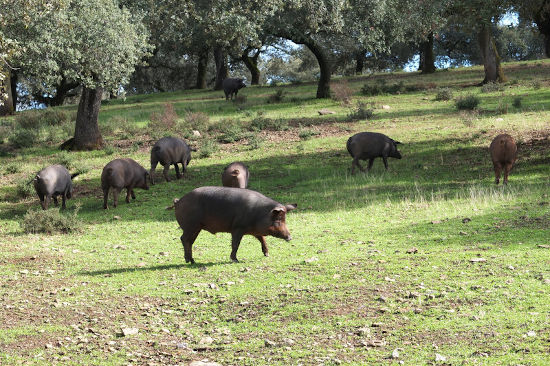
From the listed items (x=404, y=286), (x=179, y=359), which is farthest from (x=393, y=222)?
(x=179, y=359)

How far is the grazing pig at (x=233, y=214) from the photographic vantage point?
10.6 meters

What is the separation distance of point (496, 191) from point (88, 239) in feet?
31.8

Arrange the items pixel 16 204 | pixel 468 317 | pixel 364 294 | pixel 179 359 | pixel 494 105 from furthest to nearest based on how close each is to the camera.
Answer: pixel 494 105
pixel 16 204
pixel 364 294
pixel 468 317
pixel 179 359

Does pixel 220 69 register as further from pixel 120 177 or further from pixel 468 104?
pixel 120 177

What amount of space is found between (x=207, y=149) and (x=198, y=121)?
5.10 meters

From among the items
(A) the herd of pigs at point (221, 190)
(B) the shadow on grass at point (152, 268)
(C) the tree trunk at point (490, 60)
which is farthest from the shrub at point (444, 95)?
(B) the shadow on grass at point (152, 268)

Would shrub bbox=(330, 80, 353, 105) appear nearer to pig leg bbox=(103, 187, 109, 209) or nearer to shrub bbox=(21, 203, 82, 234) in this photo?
pig leg bbox=(103, 187, 109, 209)

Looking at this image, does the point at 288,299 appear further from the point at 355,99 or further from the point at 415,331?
the point at 355,99

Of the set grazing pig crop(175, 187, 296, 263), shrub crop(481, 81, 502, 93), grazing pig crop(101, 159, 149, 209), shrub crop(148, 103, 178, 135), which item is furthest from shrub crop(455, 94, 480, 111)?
grazing pig crop(175, 187, 296, 263)

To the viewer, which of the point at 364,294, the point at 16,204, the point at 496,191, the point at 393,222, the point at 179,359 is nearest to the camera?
the point at 179,359

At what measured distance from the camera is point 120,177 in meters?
18.1

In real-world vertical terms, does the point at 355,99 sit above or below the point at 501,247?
above

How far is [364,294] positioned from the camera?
899 cm

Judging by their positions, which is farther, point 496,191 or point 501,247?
point 496,191
